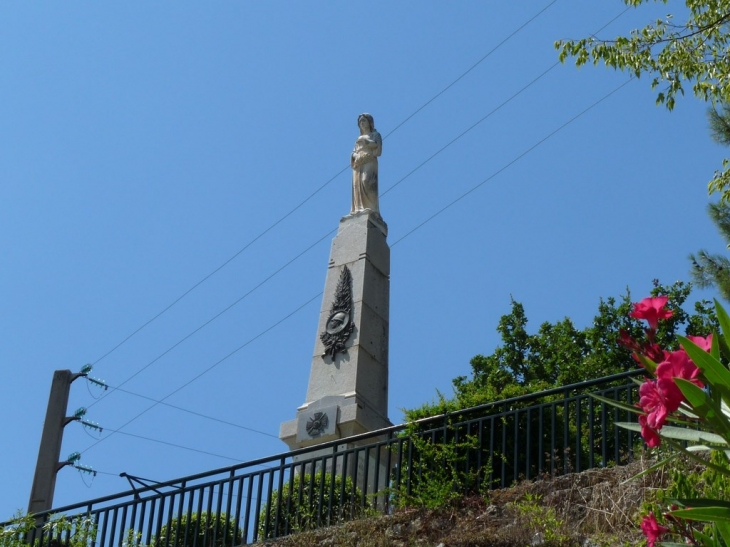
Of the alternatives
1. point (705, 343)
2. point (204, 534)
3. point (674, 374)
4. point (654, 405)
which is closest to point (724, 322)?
point (705, 343)

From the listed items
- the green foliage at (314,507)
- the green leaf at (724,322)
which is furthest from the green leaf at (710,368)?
the green foliage at (314,507)

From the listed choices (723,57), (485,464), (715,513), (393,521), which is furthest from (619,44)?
(715,513)

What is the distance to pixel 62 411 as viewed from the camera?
18.7 meters

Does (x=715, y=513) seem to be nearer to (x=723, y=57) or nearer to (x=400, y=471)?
(x=400, y=471)

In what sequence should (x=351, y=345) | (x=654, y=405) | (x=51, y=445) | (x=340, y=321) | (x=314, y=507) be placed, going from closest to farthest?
(x=654, y=405) → (x=314, y=507) → (x=351, y=345) → (x=340, y=321) → (x=51, y=445)

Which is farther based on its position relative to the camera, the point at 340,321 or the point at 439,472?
the point at 340,321

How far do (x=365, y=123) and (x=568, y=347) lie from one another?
8.30m

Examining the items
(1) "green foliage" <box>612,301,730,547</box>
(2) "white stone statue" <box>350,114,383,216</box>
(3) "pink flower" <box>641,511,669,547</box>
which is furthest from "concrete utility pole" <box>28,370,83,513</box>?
(1) "green foliage" <box>612,301,730,547</box>

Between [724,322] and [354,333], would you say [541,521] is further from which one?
[354,333]

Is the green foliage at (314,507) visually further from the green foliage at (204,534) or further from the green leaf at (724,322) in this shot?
the green leaf at (724,322)

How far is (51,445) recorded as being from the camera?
18.3 metres

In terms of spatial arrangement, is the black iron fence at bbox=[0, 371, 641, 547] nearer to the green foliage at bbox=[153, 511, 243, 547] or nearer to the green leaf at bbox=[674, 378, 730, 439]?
the green foliage at bbox=[153, 511, 243, 547]

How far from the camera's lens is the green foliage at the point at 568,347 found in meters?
24.5

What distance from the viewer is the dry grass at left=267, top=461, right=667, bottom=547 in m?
9.26
